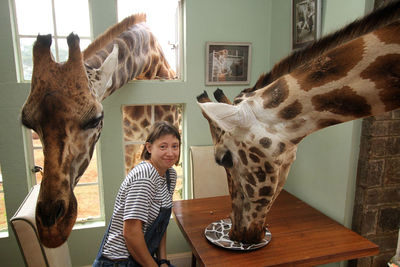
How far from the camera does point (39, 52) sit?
1004 mm

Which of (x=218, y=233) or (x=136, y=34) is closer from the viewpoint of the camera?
→ (x=218, y=233)

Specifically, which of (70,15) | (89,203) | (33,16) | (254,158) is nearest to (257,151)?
(254,158)

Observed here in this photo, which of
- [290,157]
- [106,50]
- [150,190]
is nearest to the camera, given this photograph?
[290,157]

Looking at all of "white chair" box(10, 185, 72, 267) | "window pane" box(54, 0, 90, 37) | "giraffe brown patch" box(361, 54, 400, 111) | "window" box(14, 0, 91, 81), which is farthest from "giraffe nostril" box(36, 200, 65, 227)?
"window pane" box(54, 0, 90, 37)

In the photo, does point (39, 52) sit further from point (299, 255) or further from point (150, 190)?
point (299, 255)

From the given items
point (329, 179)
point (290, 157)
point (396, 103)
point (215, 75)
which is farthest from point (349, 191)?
point (215, 75)

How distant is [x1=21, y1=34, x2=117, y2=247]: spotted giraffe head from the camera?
0.95 meters

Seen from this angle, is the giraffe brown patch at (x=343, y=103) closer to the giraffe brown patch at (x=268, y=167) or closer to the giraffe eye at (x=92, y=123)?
the giraffe brown patch at (x=268, y=167)

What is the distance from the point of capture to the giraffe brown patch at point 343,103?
0.83 m

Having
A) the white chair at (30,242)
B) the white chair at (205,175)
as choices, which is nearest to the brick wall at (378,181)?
the white chair at (205,175)

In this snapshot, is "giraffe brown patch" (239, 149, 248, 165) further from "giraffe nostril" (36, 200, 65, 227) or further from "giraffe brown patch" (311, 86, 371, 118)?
"giraffe nostril" (36, 200, 65, 227)

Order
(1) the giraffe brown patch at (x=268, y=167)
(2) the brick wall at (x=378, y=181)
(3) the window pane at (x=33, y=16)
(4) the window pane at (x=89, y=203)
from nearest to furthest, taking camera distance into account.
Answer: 1. (1) the giraffe brown patch at (x=268, y=167)
2. (2) the brick wall at (x=378, y=181)
3. (3) the window pane at (x=33, y=16)
4. (4) the window pane at (x=89, y=203)

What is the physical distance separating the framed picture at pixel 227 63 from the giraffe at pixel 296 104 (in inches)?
41.1

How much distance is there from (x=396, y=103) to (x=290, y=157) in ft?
1.30
